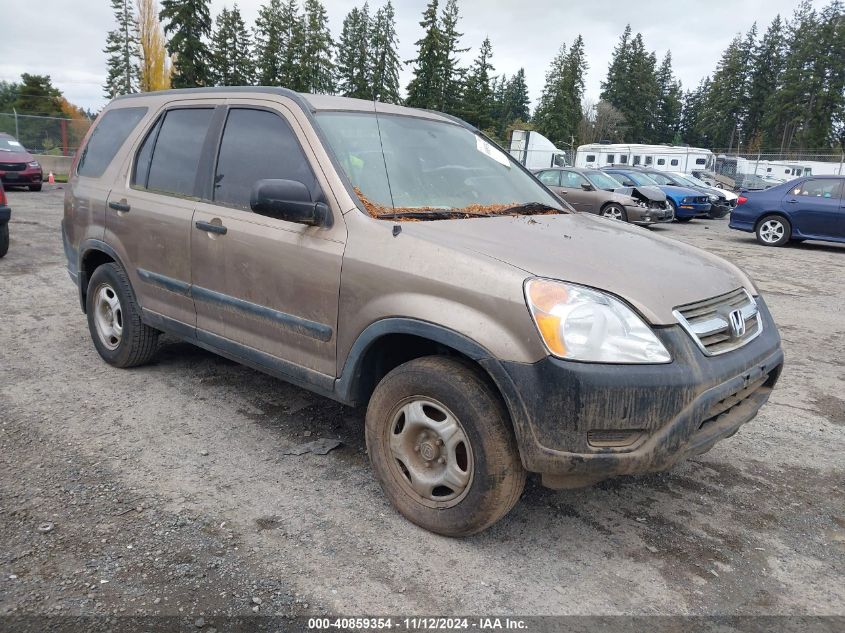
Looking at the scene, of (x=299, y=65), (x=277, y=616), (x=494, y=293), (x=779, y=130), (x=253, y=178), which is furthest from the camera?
(x=779, y=130)

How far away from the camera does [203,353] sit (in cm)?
511

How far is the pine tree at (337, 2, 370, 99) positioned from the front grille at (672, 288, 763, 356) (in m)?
65.1

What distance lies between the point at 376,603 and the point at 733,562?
60.7 inches

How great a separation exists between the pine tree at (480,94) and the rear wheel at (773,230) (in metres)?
43.8

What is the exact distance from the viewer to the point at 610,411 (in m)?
2.37

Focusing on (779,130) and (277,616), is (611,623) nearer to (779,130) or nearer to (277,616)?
(277,616)

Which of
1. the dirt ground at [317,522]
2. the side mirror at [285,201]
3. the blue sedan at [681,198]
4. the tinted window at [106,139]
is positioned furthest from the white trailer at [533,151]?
the side mirror at [285,201]

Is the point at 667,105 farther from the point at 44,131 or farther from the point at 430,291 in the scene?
the point at 430,291

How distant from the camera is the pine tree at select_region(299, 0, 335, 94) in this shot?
63375 mm

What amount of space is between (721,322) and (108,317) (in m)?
4.08

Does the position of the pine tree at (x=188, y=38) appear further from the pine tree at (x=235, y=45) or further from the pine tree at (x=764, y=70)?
the pine tree at (x=764, y=70)

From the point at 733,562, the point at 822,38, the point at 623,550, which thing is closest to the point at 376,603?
the point at 623,550

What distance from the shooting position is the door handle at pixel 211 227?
3561 mm

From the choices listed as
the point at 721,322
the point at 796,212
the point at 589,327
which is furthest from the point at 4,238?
the point at 796,212
